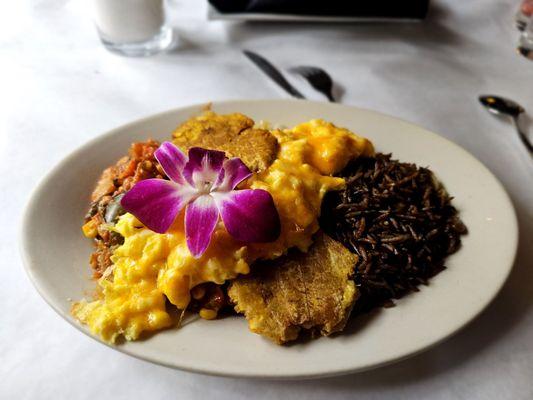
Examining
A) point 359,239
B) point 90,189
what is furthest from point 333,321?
point 90,189

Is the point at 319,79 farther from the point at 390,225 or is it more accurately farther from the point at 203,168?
the point at 203,168

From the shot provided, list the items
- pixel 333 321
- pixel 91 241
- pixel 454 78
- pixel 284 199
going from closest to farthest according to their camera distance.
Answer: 1. pixel 333 321
2. pixel 284 199
3. pixel 91 241
4. pixel 454 78

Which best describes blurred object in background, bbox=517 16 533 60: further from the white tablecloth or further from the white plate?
the white plate

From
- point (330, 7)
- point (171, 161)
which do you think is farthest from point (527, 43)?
point (171, 161)

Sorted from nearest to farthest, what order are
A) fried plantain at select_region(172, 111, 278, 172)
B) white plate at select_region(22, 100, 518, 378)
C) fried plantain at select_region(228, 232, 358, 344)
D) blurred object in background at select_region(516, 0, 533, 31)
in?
white plate at select_region(22, 100, 518, 378)
fried plantain at select_region(228, 232, 358, 344)
fried plantain at select_region(172, 111, 278, 172)
blurred object in background at select_region(516, 0, 533, 31)

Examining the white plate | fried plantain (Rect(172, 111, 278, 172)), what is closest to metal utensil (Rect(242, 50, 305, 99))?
the white plate

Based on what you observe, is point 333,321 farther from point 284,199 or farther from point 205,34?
point 205,34
